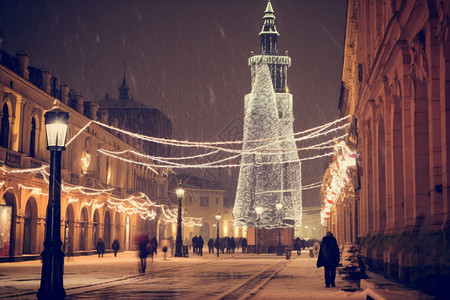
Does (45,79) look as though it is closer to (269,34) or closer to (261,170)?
(261,170)

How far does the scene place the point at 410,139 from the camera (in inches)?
789

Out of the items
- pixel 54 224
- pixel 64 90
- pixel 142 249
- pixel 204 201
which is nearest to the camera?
pixel 54 224

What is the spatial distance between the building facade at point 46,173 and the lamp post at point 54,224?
63.9 feet

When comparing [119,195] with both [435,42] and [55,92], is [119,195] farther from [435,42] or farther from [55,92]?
[435,42]

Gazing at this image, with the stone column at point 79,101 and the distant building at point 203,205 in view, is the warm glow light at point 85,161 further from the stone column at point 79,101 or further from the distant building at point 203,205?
the distant building at point 203,205

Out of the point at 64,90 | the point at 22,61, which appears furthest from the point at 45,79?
the point at 64,90

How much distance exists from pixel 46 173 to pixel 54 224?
26548 mm

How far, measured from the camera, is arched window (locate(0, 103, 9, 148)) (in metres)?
34.8

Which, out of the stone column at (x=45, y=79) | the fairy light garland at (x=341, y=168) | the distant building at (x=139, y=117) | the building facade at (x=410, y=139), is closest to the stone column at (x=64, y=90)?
the stone column at (x=45, y=79)

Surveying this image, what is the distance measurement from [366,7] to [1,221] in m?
20.8

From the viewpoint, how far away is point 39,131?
39.7 meters

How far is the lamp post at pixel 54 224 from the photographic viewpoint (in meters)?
12.6

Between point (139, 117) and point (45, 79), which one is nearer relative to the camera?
point (45, 79)

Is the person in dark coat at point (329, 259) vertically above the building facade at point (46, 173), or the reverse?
the building facade at point (46, 173)
